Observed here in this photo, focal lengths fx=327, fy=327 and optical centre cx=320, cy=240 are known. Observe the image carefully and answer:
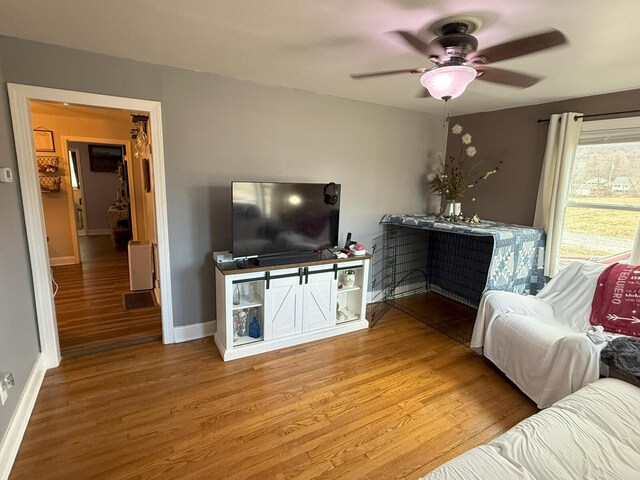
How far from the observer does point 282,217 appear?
9.27ft

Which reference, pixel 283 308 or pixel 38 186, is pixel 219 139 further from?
pixel 283 308

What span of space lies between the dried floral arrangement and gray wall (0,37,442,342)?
631 mm

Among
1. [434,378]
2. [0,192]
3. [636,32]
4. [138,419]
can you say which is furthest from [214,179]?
[636,32]

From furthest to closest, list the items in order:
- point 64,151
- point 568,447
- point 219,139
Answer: point 64,151 < point 219,139 < point 568,447

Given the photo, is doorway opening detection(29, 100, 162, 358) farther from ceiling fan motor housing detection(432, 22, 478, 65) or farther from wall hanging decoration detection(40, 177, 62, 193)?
ceiling fan motor housing detection(432, 22, 478, 65)

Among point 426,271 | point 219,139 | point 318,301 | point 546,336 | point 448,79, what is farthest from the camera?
point 426,271

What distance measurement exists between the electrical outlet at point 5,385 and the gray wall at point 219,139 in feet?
2.34

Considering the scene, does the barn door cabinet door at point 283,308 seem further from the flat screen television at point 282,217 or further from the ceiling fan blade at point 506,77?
the ceiling fan blade at point 506,77

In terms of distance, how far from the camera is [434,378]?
252 centimetres

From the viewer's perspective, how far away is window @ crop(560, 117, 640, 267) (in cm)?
273

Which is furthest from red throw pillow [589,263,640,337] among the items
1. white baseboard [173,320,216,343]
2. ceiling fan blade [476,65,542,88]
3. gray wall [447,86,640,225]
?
white baseboard [173,320,216,343]

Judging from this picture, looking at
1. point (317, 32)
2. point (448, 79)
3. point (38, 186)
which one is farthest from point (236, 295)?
point (448, 79)

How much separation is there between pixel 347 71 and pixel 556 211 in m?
2.31

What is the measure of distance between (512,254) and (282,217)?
6.74ft
